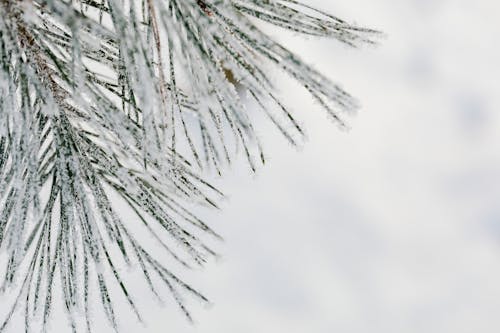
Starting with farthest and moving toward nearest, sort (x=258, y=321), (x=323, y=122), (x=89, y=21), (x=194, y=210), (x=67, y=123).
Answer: (x=258, y=321) → (x=323, y=122) → (x=194, y=210) → (x=67, y=123) → (x=89, y=21)

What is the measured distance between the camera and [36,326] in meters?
2.03

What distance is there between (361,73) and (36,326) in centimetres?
134

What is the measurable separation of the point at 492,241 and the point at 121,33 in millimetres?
2096

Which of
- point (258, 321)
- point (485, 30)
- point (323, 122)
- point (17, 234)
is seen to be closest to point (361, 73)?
point (323, 122)

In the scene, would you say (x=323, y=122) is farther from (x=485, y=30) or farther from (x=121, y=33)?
(x=121, y=33)

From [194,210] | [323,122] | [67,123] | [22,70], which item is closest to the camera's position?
[22,70]

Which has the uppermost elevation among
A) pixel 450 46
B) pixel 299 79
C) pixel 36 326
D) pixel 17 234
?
pixel 450 46

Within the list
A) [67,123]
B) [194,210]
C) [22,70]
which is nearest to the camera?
[22,70]

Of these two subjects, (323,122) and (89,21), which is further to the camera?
(323,122)

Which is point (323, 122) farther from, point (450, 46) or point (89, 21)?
point (89, 21)

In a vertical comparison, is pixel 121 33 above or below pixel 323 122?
below

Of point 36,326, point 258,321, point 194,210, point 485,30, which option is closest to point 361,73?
point 485,30

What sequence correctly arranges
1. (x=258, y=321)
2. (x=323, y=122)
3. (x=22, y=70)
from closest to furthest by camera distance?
(x=22, y=70) < (x=323, y=122) < (x=258, y=321)

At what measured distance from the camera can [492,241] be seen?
228 centimetres
